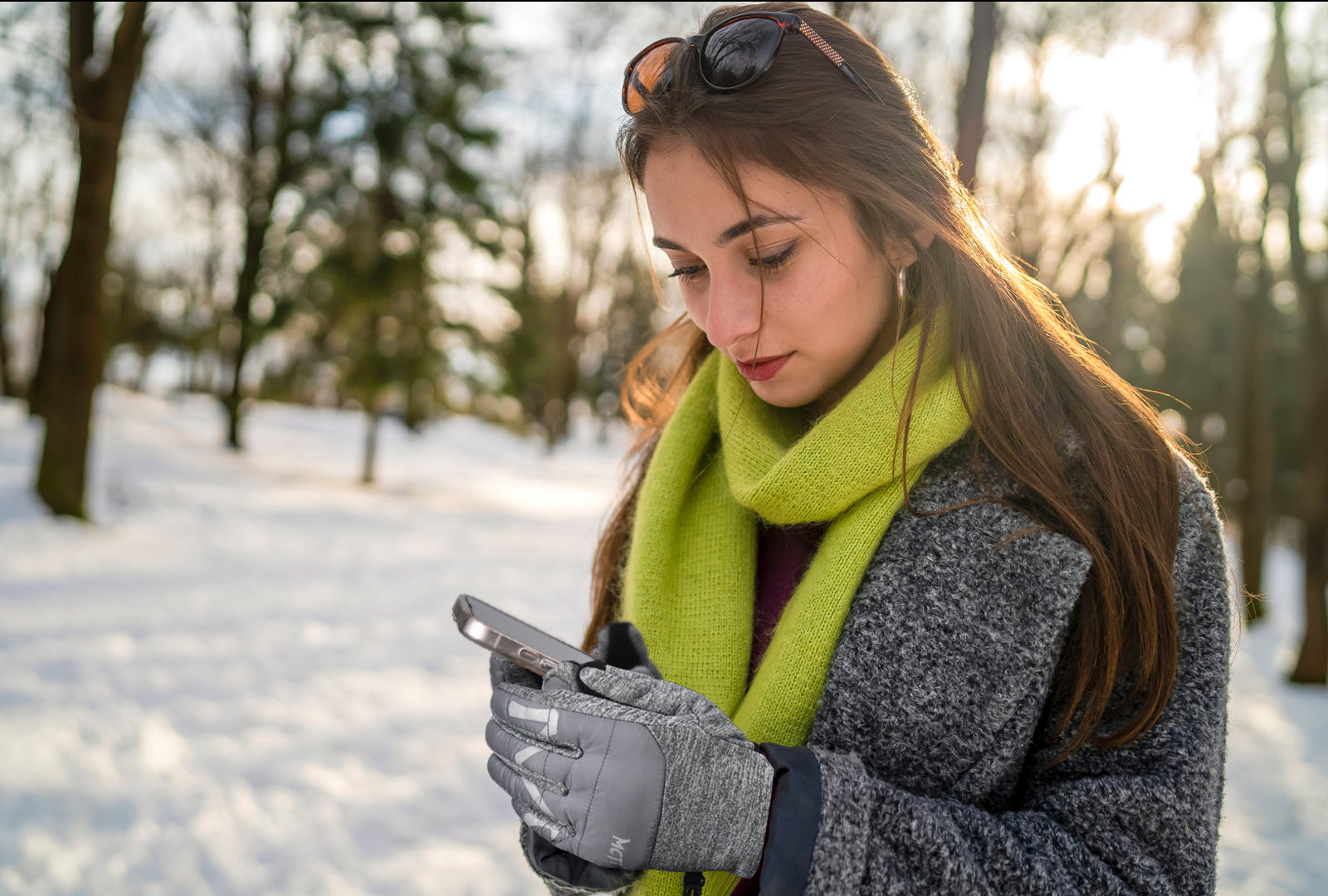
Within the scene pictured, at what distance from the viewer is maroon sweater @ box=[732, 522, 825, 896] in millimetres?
Answer: 1387

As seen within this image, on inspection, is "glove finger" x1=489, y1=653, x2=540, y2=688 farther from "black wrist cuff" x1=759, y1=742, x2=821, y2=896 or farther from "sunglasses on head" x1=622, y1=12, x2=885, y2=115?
"sunglasses on head" x1=622, y1=12, x2=885, y2=115

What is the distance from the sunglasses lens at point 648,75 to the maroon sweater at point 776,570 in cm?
77

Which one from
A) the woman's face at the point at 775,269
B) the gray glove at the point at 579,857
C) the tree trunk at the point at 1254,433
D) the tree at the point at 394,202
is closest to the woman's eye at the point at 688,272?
the woman's face at the point at 775,269

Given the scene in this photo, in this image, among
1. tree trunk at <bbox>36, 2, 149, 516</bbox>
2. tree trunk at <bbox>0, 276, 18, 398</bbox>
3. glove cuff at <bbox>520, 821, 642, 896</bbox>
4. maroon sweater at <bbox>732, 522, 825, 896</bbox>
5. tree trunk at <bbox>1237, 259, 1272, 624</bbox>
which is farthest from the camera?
tree trunk at <bbox>0, 276, 18, 398</bbox>

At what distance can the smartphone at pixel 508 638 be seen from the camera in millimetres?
1060

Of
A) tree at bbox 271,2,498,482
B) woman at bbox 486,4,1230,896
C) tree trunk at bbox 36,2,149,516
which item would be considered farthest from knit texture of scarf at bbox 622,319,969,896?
tree at bbox 271,2,498,482

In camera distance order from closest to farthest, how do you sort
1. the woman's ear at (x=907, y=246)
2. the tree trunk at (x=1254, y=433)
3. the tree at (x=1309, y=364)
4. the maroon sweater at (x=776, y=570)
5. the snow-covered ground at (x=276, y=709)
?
the woman's ear at (x=907, y=246)
the maroon sweater at (x=776, y=570)
the snow-covered ground at (x=276, y=709)
the tree at (x=1309, y=364)
the tree trunk at (x=1254, y=433)

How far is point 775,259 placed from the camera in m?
1.20

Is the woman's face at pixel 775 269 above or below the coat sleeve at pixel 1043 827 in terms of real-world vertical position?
above

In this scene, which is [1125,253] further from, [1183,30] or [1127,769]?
[1127,769]

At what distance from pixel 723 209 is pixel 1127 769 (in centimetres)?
93

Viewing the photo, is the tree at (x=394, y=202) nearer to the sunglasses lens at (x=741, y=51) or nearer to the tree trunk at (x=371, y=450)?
the tree trunk at (x=371, y=450)

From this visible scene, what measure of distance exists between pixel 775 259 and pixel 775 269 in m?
0.01

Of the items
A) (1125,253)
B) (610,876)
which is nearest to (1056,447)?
(610,876)
